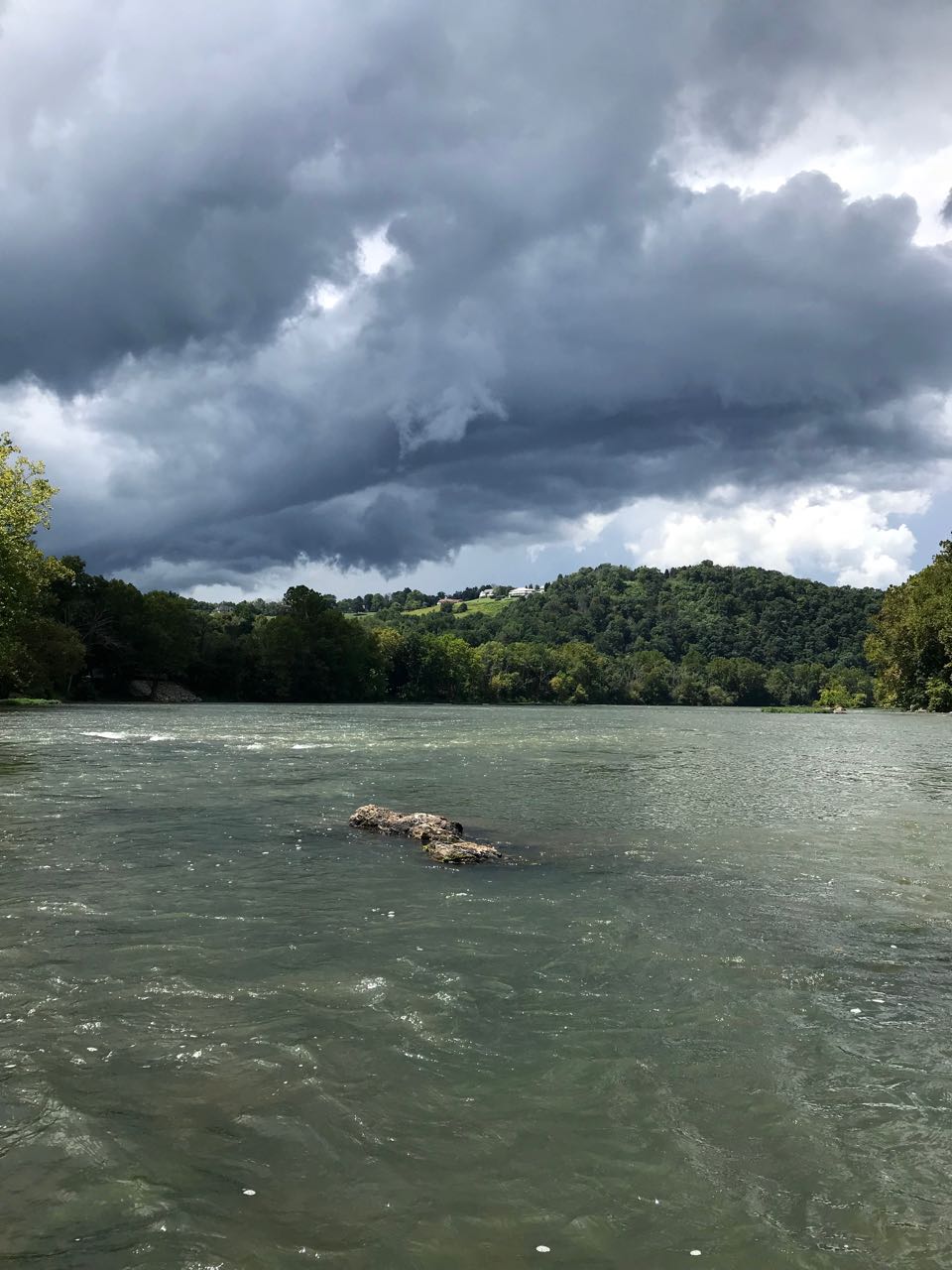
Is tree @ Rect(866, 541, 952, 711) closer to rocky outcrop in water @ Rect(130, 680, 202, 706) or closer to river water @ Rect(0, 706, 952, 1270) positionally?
river water @ Rect(0, 706, 952, 1270)

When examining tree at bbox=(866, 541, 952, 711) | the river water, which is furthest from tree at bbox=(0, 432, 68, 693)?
tree at bbox=(866, 541, 952, 711)

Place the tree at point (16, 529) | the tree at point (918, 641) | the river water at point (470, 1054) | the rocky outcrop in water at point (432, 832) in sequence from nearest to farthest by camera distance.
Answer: the river water at point (470, 1054), the rocky outcrop in water at point (432, 832), the tree at point (16, 529), the tree at point (918, 641)

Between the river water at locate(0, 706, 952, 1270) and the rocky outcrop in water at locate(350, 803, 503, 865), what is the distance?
1.64 feet

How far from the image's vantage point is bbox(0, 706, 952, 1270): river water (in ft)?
18.2

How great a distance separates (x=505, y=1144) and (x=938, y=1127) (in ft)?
12.0

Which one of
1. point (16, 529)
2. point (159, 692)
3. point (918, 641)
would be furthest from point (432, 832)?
point (159, 692)

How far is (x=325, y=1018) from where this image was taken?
8922mm

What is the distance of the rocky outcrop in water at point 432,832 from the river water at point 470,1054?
1.64 ft

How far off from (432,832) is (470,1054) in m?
10.8

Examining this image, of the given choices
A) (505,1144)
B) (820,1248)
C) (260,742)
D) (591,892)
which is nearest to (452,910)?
(591,892)

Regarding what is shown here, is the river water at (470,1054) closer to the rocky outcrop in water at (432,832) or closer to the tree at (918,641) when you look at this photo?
the rocky outcrop in water at (432,832)

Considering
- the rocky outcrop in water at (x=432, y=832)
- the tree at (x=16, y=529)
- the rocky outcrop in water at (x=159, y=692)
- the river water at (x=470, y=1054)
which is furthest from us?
the rocky outcrop in water at (x=159, y=692)

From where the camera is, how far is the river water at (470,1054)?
5.56m

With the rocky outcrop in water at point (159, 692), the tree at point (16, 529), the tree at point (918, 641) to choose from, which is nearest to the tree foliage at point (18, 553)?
the tree at point (16, 529)
